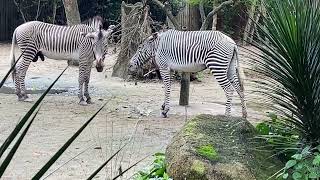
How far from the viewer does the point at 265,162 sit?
4094 mm

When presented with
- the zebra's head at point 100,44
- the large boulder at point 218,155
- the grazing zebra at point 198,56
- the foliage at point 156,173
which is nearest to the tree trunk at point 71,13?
the zebra's head at point 100,44

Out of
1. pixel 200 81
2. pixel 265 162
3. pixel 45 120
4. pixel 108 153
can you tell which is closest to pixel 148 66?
pixel 200 81

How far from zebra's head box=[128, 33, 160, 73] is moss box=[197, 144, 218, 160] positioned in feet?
20.1

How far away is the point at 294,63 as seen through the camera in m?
3.29

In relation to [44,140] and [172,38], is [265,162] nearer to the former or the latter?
[44,140]

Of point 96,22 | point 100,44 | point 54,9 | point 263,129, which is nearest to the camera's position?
point 263,129

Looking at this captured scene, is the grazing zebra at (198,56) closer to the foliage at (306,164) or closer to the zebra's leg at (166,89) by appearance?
the zebra's leg at (166,89)

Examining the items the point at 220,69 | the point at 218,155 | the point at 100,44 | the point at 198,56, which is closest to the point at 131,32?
the point at 100,44

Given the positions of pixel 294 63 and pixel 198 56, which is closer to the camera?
pixel 294 63

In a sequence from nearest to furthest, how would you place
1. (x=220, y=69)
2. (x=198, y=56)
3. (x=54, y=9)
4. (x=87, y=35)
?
(x=220, y=69) → (x=198, y=56) → (x=87, y=35) → (x=54, y=9)

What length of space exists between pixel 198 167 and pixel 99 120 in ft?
17.1

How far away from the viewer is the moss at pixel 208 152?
4.03 m

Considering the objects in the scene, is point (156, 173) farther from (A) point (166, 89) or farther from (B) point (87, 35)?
(B) point (87, 35)

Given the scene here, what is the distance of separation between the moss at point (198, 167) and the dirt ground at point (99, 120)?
59 centimetres
